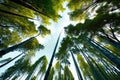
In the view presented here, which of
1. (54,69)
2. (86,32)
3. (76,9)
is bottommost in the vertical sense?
(54,69)

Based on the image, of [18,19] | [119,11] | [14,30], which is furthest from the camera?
[14,30]

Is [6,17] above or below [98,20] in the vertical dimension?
above

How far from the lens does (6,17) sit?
36.5 ft

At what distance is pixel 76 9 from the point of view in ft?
43.4

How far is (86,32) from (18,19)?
5.60 metres

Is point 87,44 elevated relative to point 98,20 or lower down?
lower down

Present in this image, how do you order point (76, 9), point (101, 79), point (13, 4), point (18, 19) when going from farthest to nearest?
point (101, 79) < point (76, 9) < point (18, 19) < point (13, 4)

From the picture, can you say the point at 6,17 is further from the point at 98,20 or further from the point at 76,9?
the point at 98,20

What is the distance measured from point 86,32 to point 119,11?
289 centimetres

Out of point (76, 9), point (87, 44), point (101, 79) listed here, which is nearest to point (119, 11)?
point (76, 9)

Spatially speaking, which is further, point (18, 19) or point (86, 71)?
point (86, 71)

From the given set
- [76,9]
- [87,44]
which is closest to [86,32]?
[76,9]

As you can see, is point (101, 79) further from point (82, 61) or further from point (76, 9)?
point (76, 9)

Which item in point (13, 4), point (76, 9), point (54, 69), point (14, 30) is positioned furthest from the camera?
point (54, 69)
